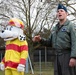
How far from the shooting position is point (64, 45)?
5125 millimetres

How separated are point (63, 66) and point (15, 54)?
45.0 inches

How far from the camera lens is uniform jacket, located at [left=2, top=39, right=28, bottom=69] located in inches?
227

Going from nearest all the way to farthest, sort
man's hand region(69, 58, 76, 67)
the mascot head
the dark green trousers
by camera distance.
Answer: man's hand region(69, 58, 76, 67), the dark green trousers, the mascot head

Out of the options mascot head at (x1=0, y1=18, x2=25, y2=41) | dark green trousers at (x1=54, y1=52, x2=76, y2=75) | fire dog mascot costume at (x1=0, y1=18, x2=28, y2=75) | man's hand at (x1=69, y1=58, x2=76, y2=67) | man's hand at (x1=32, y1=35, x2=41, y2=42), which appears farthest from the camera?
mascot head at (x1=0, y1=18, x2=25, y2=41)

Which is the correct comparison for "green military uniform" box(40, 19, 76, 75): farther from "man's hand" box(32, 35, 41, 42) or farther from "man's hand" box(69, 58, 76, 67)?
"man's hand" box(32, 35, 41, 42)

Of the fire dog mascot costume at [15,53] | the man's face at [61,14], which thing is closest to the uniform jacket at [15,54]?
the fire dog mascot costume at [15,53]

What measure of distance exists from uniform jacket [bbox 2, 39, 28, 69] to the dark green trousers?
0.81 metres

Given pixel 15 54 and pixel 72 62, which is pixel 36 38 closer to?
pixel 15 54

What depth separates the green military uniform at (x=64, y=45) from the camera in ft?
16.7

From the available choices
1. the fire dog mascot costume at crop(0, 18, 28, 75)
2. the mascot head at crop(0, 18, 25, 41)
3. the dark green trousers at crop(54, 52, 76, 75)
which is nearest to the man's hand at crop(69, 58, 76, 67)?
the dark green trousers at crop(54, 52, 76, 75)

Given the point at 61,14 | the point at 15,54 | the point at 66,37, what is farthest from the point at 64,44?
→ the point at 15,54

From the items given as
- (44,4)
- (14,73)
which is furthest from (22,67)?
(44,4)

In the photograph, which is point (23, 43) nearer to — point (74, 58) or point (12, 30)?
point (12, 30)

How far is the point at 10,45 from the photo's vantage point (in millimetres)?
5895
